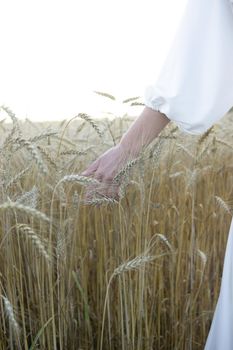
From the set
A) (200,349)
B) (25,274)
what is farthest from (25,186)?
(200,349)

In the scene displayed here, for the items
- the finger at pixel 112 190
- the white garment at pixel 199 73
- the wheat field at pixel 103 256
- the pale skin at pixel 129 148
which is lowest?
the wheat field at pixel 103 256

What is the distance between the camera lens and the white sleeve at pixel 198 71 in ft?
3.32

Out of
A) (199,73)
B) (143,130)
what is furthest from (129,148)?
(199,73)

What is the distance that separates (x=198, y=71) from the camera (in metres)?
1.03

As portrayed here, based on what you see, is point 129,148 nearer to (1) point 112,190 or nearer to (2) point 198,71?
(1) point 112,190

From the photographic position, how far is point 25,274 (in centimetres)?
129

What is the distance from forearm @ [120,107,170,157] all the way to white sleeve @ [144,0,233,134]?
0.02 m

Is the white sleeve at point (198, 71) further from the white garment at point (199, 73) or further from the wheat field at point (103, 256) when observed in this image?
the wheat field at point (103, 256)

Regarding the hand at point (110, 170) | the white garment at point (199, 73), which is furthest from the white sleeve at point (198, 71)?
the hand at point (110, 170)

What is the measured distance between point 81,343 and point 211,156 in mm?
1016

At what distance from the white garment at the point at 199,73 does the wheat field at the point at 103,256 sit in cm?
12

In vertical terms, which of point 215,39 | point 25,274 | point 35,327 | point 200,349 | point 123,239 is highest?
point 215,39

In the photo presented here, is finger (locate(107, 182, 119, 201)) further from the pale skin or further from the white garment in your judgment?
the white garment

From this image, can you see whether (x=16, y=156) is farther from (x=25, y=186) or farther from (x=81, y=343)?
(x=81, y=343)
